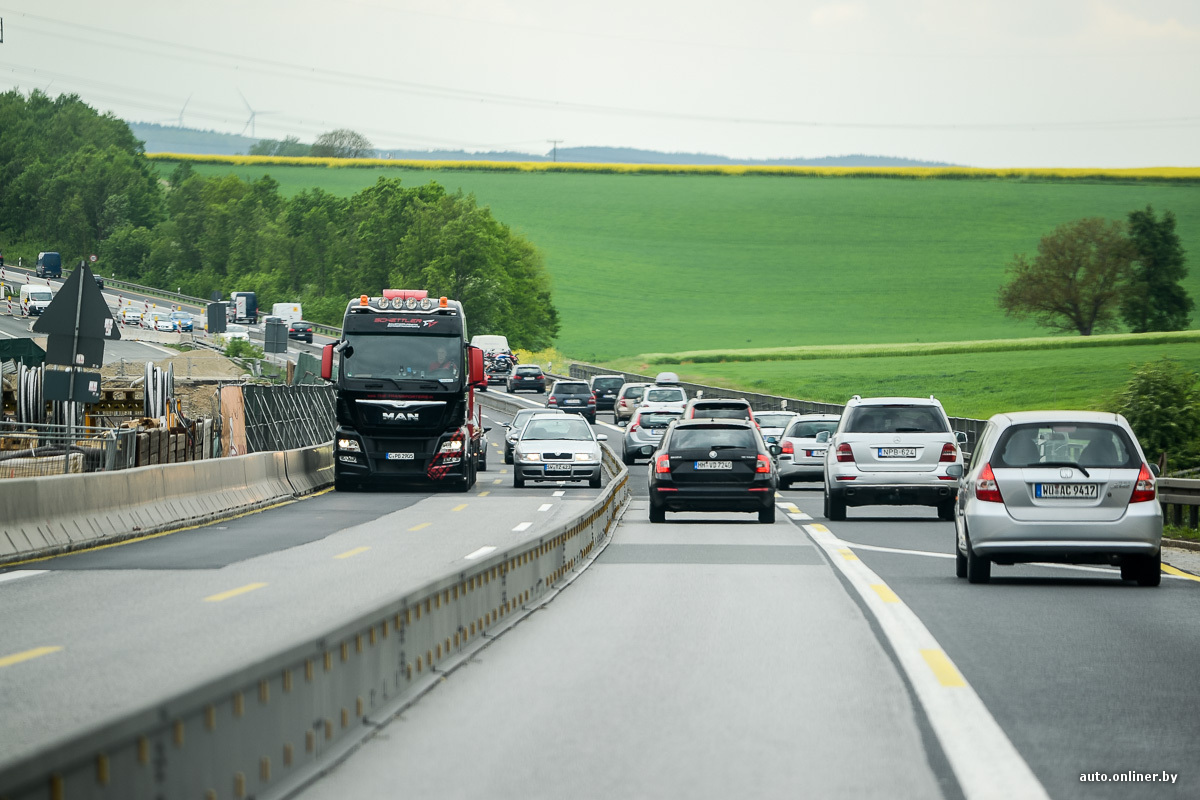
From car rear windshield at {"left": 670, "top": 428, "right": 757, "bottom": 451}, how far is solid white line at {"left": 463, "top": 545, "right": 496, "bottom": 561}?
5.18 meters

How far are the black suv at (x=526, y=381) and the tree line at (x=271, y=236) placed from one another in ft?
135

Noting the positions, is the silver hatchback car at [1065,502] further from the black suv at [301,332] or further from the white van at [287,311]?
the white van at [287,311]

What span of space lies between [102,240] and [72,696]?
188 meters

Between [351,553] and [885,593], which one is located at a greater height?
[885,593]

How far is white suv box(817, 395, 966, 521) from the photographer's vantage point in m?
24.2

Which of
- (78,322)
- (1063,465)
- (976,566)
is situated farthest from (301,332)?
(1063,465)

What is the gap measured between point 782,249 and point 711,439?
381ft

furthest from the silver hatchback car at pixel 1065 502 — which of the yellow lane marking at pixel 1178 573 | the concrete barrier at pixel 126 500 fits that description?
the concrete barrier at pixel 126 500

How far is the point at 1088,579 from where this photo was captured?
16.0 meters

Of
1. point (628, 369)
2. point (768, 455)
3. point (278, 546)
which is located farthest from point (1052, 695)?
point (628, 369)

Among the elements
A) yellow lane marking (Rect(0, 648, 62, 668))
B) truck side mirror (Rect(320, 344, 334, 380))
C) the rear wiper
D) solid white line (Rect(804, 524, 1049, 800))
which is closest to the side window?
the rear wiper

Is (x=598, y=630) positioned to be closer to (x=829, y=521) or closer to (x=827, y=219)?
(x=829, y=521)

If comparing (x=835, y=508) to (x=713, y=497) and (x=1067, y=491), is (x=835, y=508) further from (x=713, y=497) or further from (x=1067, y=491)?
(x=1067, y=491)

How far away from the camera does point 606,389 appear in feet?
242
